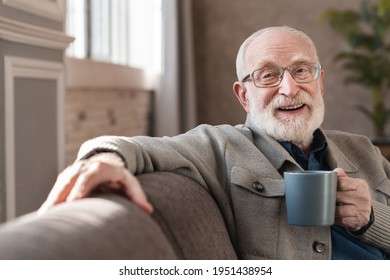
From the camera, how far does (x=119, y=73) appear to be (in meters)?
3.99

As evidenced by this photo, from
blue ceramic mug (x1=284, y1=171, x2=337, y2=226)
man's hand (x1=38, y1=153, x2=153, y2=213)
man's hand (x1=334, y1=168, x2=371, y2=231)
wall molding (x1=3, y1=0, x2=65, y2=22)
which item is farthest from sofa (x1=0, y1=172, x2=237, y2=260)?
wall molding (x1=3, y1=0, x2=65, y2=22)

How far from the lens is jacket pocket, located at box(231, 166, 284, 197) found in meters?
1.47

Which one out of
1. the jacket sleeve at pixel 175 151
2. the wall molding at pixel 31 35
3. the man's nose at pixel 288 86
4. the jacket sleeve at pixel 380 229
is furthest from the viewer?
the wall molding at pixel 31 35

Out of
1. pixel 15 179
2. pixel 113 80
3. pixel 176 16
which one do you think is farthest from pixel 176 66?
pixel 15 179

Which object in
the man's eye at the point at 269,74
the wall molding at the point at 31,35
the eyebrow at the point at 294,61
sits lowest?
the man's eye at the point at 269,74

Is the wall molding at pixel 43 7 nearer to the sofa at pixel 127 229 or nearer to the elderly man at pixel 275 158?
the elderly man at pixel 275 158

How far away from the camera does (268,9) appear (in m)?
5.29

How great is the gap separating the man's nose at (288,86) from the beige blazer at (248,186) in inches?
5.1

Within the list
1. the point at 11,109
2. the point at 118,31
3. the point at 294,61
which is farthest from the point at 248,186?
the point at 118,31

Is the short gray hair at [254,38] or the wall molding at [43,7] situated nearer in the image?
the short gray hair at [254,38]

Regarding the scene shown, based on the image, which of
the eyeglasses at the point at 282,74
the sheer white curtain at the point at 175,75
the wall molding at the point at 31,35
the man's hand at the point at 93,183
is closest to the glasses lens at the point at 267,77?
the eyeglasses at the point at 282,74

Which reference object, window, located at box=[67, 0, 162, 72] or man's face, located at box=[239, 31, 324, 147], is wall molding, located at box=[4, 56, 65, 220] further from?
window, located at box=[67, 0, 162, 72]

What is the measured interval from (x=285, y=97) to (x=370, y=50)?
338cm

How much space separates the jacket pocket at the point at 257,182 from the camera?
1474 millimetres
